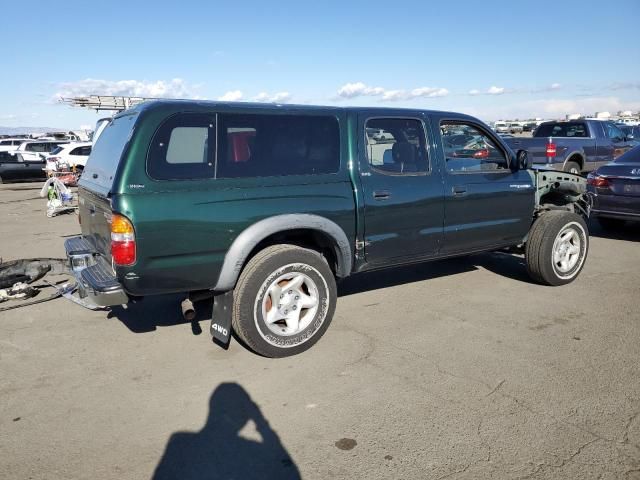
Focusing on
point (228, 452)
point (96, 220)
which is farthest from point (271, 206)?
point (228, 452)

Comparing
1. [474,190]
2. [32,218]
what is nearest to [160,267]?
[474,190]

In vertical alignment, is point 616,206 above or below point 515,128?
below

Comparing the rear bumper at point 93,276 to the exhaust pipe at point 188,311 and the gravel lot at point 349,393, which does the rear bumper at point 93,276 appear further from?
the gravel lot at point 349,393

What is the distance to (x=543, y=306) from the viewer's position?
5.00 metres

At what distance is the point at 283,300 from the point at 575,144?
1164 centimetres

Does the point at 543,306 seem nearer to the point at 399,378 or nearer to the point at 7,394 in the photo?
the point at 399,378

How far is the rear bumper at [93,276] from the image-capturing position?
3.50 m

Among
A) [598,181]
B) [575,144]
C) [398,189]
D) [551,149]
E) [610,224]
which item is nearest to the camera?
[398,189]

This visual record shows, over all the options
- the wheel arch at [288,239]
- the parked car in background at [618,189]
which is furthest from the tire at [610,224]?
the wheel arch at [288,239]

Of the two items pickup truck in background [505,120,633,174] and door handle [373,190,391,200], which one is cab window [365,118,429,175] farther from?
pickup truck in background [505,120,633,174]

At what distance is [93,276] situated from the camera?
3766 mm

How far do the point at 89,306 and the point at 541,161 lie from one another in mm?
11537

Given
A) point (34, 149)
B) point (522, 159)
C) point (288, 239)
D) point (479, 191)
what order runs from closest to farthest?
point (288, 239) → point (479, 191) → point (522, 159) → point (34, 149)

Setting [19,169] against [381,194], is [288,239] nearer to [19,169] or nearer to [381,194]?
[381,194]
